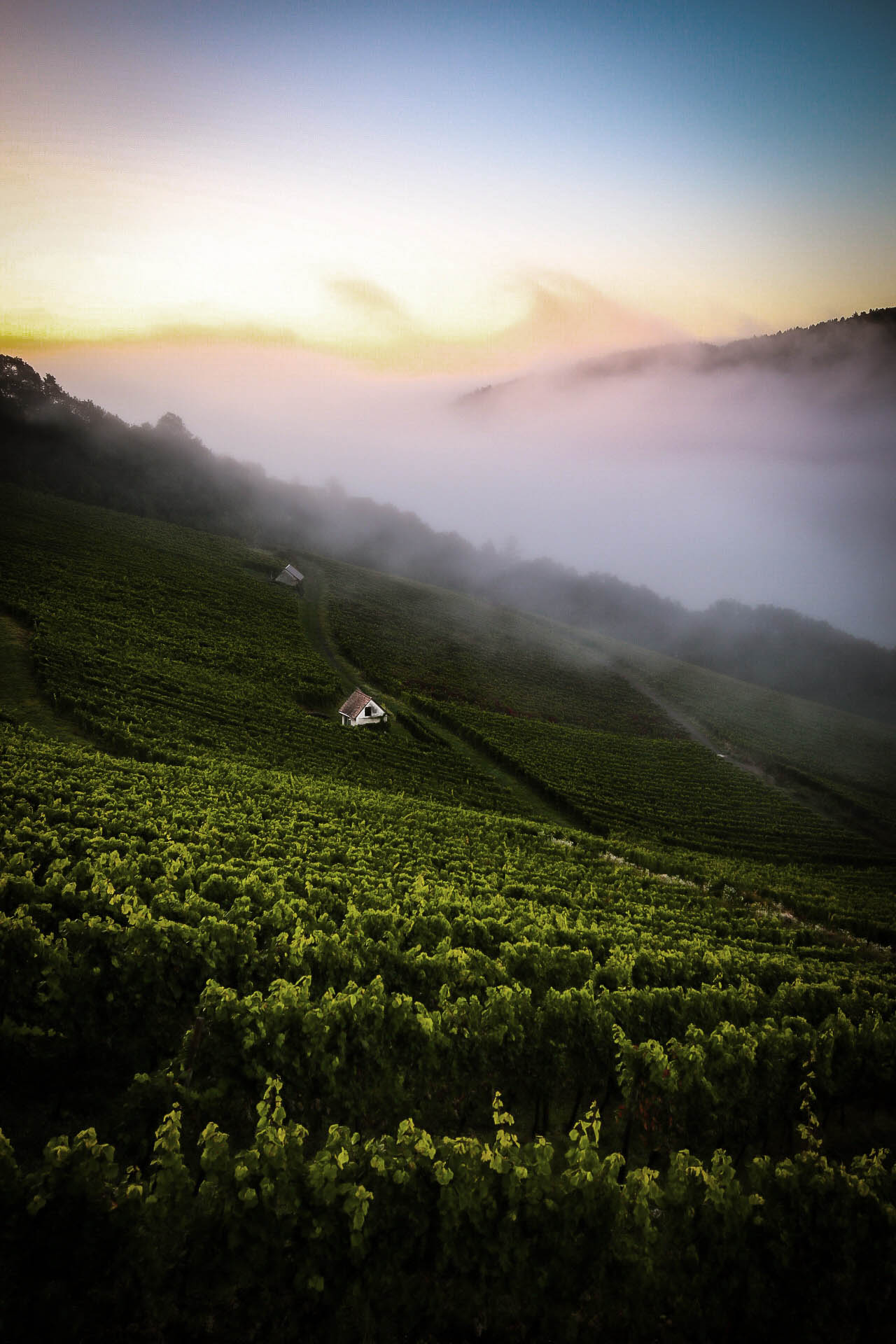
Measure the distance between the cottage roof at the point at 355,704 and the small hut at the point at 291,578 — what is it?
4934cm

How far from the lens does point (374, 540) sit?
15188 cm

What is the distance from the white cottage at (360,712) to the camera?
45.6 m

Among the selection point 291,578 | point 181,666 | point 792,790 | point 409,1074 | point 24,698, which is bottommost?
point 792,790

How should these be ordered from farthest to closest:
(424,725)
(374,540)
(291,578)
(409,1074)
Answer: (374,540)
(291,578)
(424,725)
(409,1074)

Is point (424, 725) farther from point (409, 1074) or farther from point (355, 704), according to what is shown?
point (409, 1074)

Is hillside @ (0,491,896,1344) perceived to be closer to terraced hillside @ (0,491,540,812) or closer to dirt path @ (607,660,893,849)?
terraced hillside @ (0,491,540,812)

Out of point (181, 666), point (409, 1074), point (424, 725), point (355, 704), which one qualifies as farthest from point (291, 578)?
point (409, 1074)

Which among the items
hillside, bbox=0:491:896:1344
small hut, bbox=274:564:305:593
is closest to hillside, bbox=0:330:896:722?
small hut, bbox=274:564:305:593

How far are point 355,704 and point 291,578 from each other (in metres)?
53.3

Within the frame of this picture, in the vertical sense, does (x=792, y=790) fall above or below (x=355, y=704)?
below

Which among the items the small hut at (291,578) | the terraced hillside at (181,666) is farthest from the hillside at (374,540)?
the terraced hillside at (181,666)

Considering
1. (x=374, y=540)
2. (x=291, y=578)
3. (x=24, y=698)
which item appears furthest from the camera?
(x=374, y=540)

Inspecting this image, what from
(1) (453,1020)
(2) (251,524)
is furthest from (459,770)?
(2) (251,524)

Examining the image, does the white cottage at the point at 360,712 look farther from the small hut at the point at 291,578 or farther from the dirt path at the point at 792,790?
the small hut at the point at 291,578
